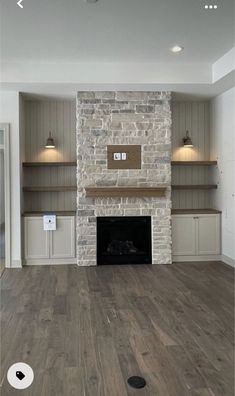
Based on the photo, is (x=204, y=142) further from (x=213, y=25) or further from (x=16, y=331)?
(x=16, y=331)

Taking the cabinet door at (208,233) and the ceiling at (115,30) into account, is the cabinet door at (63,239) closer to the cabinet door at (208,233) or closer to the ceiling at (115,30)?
the cabinet door at (208,233)

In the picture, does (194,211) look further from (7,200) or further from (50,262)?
(7,200)

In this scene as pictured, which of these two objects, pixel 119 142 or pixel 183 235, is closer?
pixel 119 142

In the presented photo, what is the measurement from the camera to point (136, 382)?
102 inches

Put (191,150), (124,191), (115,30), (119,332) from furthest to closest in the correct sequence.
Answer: (191,150) → (124,191) → (115,30) → (119,332)

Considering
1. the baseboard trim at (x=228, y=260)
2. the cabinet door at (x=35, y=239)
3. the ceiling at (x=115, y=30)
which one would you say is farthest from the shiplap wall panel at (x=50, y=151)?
the baseboard trim at (x=228, y=260)

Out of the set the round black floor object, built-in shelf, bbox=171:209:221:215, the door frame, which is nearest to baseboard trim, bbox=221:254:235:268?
built-in shelf, bbox=171:209:221:215

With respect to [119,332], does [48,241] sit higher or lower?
higher

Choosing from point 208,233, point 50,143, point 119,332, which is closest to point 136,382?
point 119,332

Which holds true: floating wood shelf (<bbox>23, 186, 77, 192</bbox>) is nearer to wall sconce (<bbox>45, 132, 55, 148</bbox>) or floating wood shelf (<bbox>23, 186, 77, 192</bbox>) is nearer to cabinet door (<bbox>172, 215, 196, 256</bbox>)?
wall sconce (<bbox>45, 132, 55, 148</bbox>)

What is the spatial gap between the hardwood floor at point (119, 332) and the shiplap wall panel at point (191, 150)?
5.87 feet

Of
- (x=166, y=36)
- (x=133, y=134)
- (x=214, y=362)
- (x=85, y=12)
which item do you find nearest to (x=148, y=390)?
(x=214, y=362)

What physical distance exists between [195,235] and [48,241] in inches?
98.2

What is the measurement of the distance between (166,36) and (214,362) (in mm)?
3665
